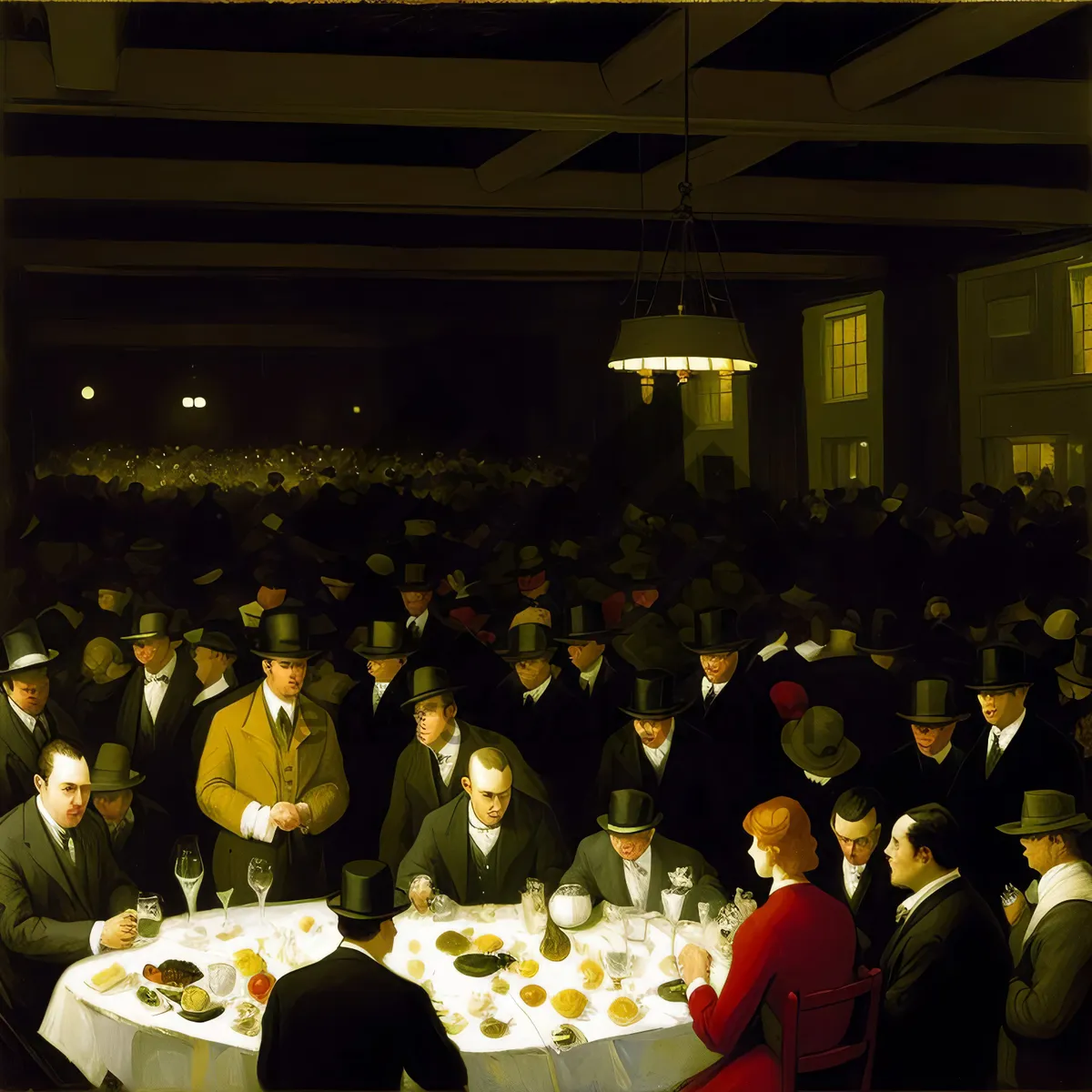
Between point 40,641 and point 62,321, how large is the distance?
95cm

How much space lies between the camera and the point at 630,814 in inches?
137

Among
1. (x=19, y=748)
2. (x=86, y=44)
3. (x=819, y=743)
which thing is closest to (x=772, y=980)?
(x=819, y=743)

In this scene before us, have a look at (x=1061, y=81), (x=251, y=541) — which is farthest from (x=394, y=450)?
(x=1061, y=81)

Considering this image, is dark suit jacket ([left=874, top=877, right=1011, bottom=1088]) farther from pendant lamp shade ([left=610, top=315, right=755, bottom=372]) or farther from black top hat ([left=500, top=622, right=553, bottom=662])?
pendant lamp shade ([left=610, top=315, right=755, bottom=372])

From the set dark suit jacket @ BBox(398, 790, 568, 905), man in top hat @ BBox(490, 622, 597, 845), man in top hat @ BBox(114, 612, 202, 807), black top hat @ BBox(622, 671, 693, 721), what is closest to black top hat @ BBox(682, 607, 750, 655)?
black top hat @ BBox(622, 671, 693, 721)

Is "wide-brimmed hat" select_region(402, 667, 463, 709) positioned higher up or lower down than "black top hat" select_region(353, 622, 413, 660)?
lower down

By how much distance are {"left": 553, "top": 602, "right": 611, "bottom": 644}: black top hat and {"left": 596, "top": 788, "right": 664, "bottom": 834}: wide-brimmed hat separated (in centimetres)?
47

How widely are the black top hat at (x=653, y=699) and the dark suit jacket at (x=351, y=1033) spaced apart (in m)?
1.00

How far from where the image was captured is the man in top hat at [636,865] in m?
3.49

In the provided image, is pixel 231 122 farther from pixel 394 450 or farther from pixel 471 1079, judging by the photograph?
pixel 471 1079

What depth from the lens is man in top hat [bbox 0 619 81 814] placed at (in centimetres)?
349

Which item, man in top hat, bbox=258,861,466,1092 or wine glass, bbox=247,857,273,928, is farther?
wine glass, bbox=247,857,273,928

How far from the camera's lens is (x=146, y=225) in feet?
11.3

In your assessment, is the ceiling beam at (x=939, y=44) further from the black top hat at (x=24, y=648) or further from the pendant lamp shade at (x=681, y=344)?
the black top hat at (x=24, y=648)
